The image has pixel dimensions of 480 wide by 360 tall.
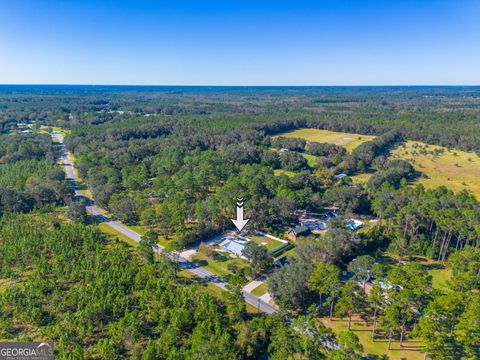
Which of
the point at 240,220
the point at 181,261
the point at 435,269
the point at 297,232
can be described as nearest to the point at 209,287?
the point at 181,261

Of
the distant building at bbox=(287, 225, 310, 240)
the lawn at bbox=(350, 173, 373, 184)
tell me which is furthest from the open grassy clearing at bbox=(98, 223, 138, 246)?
the lawn at bbox=(350, 173, 373, 184)

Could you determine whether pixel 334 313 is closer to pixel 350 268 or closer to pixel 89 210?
pixel 350 268

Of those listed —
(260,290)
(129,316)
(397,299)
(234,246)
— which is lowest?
(260,290)

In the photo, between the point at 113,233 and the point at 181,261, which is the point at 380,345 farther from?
the point at 113,233

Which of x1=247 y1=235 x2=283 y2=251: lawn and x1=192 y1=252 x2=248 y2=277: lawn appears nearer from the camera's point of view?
x1=192 y1=252 x2=248 y2=277: lawn

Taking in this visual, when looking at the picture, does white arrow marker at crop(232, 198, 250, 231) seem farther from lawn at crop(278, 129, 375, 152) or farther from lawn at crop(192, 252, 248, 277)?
lawn at crop(278, 129, 375, 152)

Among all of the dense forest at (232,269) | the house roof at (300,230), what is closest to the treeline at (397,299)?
the dense forest at (232,269)

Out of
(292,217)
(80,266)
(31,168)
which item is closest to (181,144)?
(31,168)
